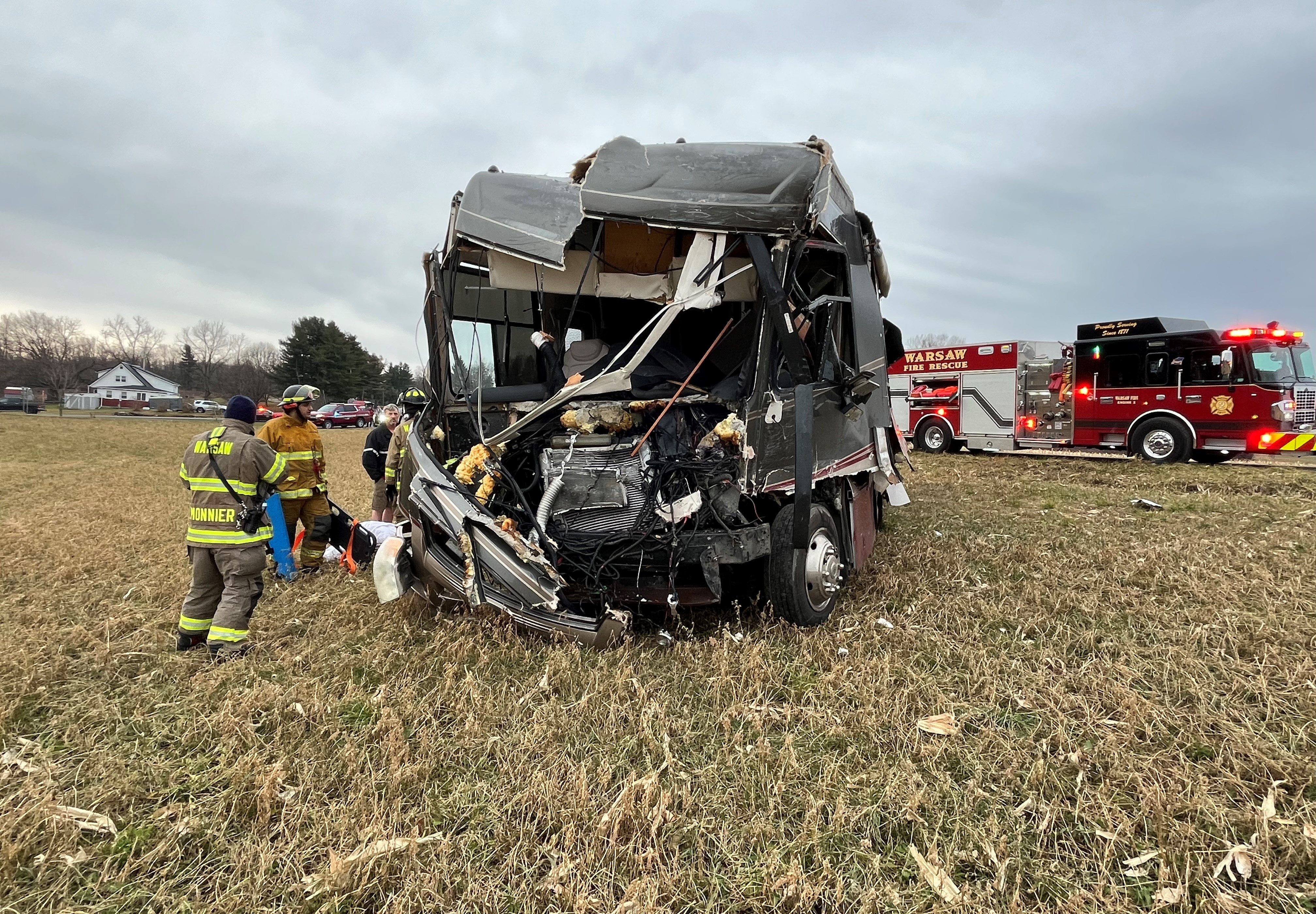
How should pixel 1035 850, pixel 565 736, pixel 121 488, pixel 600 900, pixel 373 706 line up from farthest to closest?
pixel 121 488
pixel 373 706
pixel 565 736
pixel 1035 850
pixel 600 900

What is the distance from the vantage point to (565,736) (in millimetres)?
2646

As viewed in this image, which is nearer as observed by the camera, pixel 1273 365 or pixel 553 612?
pixel 553 612

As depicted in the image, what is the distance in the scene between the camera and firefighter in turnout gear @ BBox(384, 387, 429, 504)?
17.9ft

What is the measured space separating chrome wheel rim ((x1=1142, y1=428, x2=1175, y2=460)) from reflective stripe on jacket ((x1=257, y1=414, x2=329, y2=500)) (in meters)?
14.4

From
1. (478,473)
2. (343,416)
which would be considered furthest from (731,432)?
(343,416)

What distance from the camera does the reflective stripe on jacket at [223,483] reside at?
12.0 ft

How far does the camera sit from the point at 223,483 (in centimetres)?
366

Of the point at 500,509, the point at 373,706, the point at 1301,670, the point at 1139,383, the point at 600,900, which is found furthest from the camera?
the point at 1139,383

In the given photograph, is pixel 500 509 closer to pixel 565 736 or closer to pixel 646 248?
pixel 565 736

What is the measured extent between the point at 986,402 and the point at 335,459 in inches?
614

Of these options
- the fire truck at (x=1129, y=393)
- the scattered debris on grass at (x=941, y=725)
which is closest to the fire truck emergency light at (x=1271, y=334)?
the fire truck at (x=1129, y=393)

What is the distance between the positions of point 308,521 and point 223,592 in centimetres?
190

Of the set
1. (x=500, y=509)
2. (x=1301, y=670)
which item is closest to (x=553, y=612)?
(x=500, y=509)

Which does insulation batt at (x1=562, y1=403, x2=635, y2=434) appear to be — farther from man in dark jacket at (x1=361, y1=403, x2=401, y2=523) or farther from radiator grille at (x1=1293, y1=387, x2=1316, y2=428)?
radiator grille at (x1=1293, y1=387, x2=1316, y2=428)
